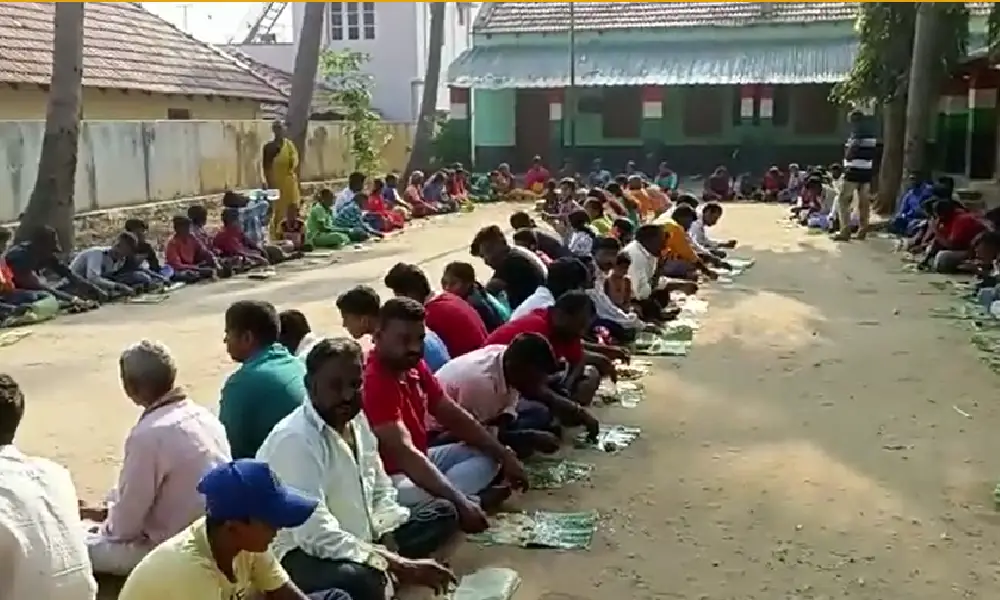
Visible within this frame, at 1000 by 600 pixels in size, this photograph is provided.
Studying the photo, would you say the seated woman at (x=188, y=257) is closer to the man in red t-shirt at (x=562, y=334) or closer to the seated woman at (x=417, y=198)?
the man in red t-shirt at (x=562, y=334)

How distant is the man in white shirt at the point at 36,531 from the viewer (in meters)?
2.78

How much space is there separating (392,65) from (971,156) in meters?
15.9

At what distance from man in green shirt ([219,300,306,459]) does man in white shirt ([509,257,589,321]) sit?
2.22 m

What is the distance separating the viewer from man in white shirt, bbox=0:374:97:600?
9.12ft

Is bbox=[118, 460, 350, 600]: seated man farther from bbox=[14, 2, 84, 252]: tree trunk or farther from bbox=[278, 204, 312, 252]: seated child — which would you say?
bbox=[278, 204, 312, 252]: seated child

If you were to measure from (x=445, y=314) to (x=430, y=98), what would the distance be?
59.8 feet

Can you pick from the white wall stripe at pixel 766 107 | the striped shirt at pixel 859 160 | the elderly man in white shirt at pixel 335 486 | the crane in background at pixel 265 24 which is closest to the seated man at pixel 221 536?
the elderly man in white shirt at pixel 335 486

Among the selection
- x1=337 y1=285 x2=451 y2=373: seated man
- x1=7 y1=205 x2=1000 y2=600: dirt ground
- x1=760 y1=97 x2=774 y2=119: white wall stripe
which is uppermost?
x1=760 y1=97 x2=774 y2=119: white wall stripe

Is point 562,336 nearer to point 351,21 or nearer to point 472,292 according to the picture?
point 472,292

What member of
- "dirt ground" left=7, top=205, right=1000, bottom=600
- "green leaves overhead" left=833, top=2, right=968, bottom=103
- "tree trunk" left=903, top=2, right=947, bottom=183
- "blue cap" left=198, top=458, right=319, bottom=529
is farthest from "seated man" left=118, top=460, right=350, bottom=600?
"green leaves overhead" left=833, top=2, right=968, bottom=103

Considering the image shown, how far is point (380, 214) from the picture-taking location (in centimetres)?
1673

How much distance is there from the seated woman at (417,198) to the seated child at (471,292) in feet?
42.3

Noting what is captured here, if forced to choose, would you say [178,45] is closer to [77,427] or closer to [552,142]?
[552,142]

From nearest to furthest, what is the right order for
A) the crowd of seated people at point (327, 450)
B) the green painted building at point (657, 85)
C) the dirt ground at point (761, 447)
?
the crowd of seated people at point (327, 450)
the dirt ground at point (761, 447)
the green painted building at point (657, 85)
